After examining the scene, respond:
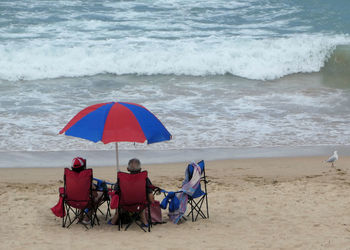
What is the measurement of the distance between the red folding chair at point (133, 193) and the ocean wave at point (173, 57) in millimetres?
10308

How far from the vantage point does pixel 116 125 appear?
6.17m

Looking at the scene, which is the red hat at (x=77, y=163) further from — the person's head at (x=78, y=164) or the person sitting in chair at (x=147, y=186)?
the person sitting in chair at (x=147, y=186)

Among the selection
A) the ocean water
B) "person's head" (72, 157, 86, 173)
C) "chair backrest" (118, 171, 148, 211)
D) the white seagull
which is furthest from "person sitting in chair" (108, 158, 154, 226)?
the ocean water

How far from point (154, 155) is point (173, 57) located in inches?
316

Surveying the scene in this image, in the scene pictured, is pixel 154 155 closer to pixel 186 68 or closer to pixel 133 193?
pixel 133 193

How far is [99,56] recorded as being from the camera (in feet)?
57.6

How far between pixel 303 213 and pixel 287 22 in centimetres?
1532

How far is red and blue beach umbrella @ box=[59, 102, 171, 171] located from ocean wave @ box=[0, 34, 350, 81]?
10.0 metres

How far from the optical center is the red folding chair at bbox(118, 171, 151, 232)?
20.3ft

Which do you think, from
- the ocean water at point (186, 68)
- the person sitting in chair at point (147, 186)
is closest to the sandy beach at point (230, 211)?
the person sitting in chair at point (147, 186)

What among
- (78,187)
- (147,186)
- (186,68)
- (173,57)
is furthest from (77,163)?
(173,57)

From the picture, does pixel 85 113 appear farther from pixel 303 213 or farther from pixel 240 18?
pixel 240 18

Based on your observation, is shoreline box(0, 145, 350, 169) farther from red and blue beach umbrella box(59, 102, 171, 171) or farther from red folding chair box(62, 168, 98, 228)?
red and blue beach umbrella box(59, 102, 171, 171)

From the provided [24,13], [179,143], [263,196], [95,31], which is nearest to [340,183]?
[263,196]
